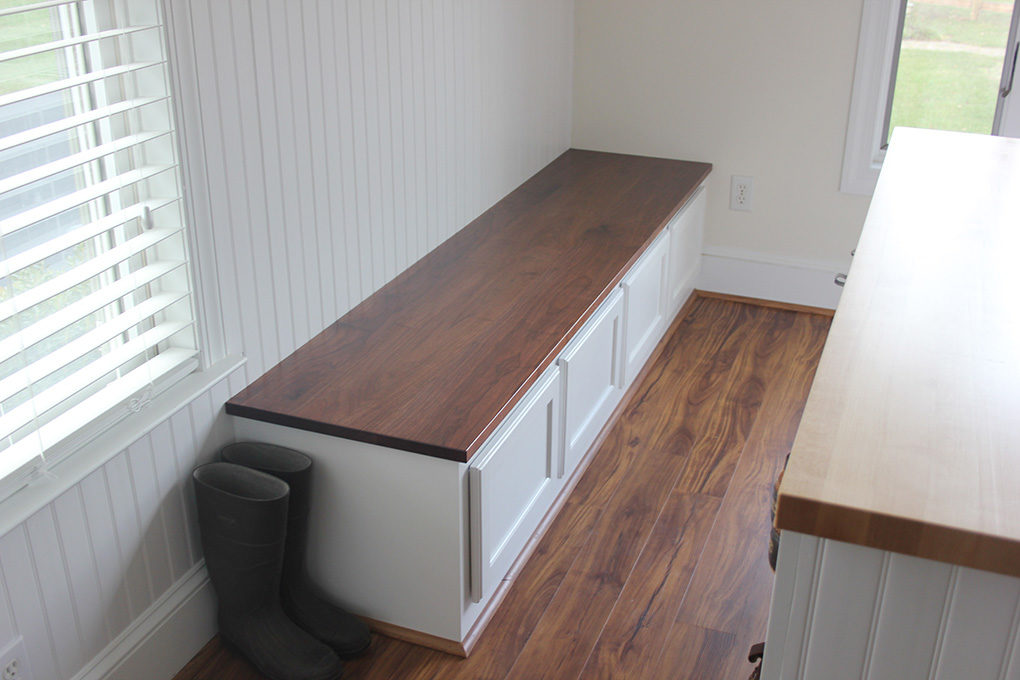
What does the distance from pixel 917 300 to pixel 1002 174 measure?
90 centimetres

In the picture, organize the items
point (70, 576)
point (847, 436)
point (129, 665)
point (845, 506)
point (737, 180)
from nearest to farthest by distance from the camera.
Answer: point (845, 506), point (847, 436), point (70, 576), point (129, 665), point (737, 180)

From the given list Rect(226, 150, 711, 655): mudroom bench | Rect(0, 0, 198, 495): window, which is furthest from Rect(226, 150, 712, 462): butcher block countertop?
Rect(0, 0, 198, 495): window

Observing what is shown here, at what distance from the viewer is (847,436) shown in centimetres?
114

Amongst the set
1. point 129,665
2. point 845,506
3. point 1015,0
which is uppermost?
point 1015,0

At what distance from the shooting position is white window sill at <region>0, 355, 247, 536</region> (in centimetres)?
155

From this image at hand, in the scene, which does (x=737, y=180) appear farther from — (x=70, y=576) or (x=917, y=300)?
(x=70, y=576)

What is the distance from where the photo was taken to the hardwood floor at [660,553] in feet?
6.65

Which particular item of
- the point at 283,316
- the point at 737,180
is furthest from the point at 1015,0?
the point at 283,316

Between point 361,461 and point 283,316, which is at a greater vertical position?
point 283,316

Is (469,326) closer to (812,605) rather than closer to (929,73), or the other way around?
(812,605)

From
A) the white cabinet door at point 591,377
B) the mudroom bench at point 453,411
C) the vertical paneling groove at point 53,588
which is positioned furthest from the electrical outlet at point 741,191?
the vertical paneling groove at point 53,588

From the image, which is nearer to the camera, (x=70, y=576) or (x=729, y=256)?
(x=70, y=576)

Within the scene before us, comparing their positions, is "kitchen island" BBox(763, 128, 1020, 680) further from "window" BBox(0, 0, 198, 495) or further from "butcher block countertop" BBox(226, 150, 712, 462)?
"window" BBox(0, 0, 198, 495)

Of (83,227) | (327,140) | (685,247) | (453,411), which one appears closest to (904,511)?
(453,411)
